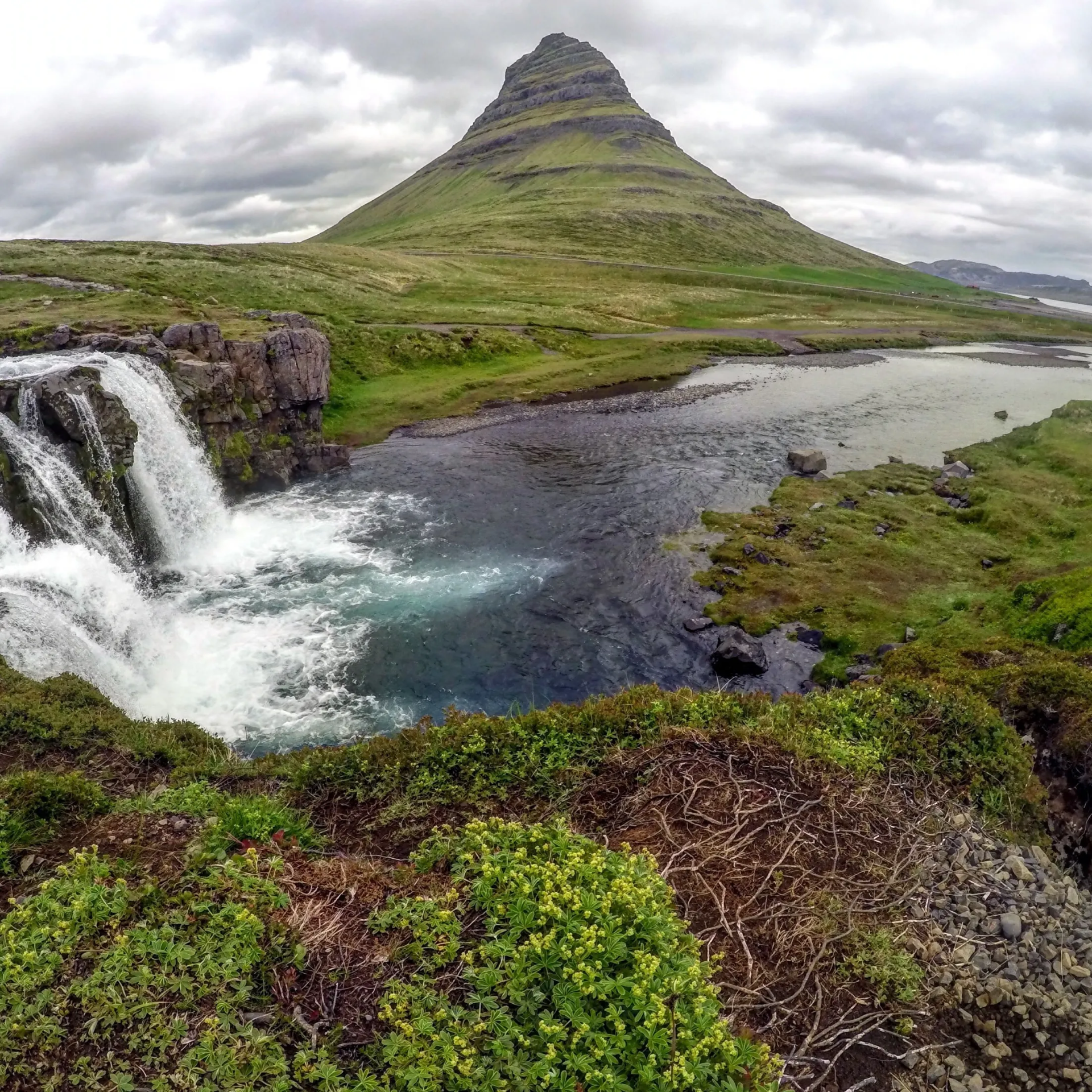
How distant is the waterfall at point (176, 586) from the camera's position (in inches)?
880

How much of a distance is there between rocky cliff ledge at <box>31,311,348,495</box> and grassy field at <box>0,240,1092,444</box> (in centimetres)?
470

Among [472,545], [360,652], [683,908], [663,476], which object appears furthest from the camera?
[663,476]

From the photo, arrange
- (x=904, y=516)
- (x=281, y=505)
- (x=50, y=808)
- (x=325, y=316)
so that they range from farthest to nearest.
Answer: (x=325, y=316)
(x=281, y=505)
(x=904, y=516)
(x=50, y=808)

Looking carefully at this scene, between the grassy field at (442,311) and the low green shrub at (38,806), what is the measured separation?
41.1 metres

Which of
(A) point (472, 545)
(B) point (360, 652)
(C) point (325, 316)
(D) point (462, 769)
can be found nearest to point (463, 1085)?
(D) point (462, 769)

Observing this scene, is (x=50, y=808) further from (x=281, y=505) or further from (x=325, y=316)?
(x=325, y=316)

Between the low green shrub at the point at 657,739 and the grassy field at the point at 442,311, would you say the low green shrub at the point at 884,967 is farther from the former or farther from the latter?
the grassy field at the point at 442,311

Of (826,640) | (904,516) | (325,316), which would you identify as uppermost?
(325,316)

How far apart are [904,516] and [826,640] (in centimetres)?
1565

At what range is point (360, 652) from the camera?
1025 inches

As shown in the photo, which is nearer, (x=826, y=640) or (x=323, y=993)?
(x=323, y=993)

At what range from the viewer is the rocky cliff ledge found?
40.2 meters

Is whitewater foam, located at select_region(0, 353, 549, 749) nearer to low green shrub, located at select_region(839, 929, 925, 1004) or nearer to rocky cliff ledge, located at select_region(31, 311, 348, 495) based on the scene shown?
rocky cliff ledge, located at select_region(31, 311, 348, 495)

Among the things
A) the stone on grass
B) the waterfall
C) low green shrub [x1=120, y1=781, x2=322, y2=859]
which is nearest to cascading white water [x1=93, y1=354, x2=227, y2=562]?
the waterfall
